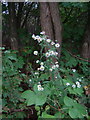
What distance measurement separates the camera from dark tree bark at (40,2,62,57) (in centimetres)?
316

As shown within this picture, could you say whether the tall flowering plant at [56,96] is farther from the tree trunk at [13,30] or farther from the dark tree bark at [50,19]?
the tree trunk at [13,30]

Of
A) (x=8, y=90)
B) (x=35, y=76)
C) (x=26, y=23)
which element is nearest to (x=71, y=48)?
(x=26, y=23)

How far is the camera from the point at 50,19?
3.23 m

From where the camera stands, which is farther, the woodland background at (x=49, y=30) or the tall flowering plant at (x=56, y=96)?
the woodland background at (x=49, y=30)

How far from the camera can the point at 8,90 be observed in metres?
2.33

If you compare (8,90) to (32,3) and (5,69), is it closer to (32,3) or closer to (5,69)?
(5,69)

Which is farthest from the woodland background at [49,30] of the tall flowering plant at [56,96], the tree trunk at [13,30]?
the tall flowering plant at [56,96]

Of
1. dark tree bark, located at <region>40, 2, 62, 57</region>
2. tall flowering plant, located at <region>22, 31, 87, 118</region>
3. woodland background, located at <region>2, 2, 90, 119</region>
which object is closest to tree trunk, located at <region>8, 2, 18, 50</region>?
woodland background, located at <region>2, 2, 90, 119</region>

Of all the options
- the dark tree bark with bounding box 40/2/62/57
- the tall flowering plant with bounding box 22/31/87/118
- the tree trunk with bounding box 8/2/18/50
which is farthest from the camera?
the tree trunk with bounding box 8/2/18/50

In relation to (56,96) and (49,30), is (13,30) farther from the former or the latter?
(56,96)

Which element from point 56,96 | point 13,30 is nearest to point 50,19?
point 13,30

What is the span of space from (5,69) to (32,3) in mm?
2182

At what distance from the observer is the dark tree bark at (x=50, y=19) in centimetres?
316

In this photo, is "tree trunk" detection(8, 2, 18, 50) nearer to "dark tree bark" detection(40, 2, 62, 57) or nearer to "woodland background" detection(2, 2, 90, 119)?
"woodland background" detection(2, 2, 90, 119)
